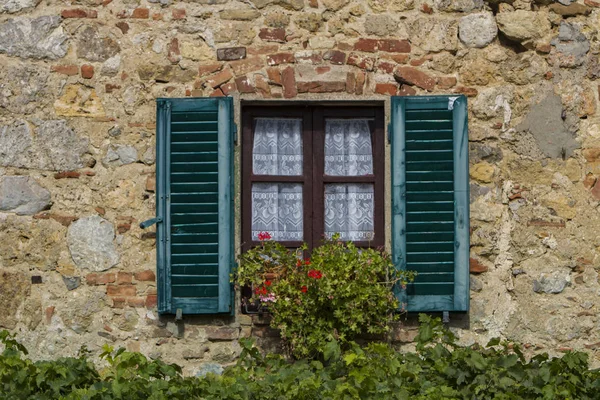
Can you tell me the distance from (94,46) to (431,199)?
7.43 feet

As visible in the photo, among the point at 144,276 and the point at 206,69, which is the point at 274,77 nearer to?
the point at 206,69

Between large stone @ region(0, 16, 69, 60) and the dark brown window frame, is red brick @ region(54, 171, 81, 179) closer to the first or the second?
large stone @ region(0, 16, 69, 60)

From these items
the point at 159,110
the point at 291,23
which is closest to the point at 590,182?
the point at 291,23

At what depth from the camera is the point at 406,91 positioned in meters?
6.86

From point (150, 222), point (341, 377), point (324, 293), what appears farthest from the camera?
point (150, 222)

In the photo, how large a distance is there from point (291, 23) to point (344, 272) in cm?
159

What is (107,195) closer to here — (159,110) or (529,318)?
(159,110)

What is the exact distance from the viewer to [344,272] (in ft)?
21.4

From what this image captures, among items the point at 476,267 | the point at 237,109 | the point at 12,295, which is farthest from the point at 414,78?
the point at 12,295

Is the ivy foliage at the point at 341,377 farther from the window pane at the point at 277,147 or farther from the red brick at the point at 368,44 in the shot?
the red brick at the point at 368,44

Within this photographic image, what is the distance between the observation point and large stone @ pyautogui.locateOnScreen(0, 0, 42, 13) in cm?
689

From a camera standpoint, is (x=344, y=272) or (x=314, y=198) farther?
(x=314, y=198)

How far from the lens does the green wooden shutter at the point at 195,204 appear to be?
22.0ft

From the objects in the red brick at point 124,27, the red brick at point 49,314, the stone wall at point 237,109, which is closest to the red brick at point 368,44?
the stone wall at point 237,109
